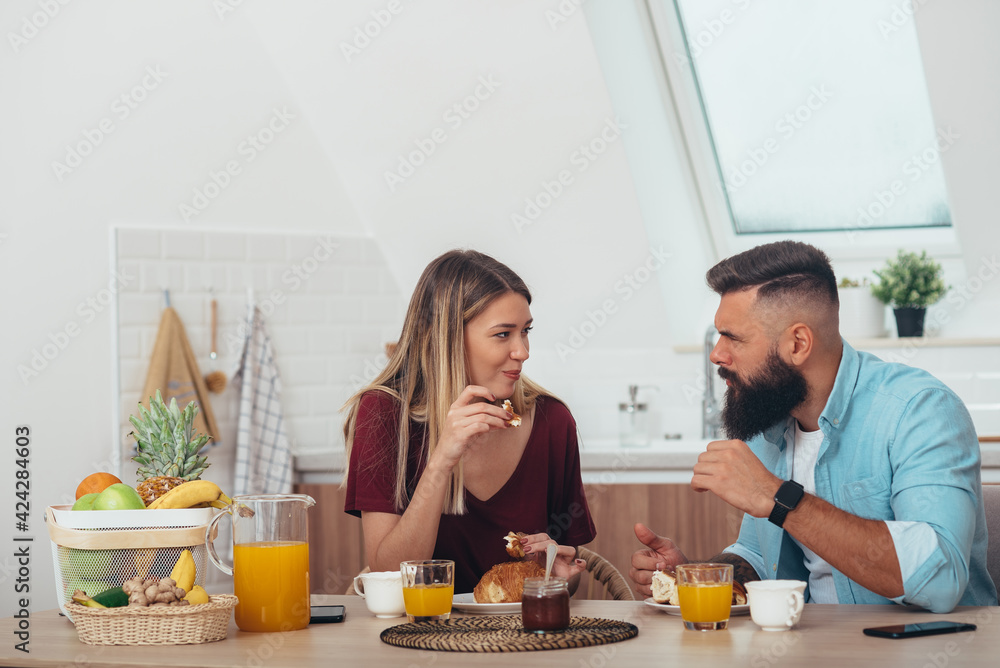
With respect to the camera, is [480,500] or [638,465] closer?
[480,500]

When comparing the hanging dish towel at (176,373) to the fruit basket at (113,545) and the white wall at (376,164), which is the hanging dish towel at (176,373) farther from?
the fruit basket at (113,545)

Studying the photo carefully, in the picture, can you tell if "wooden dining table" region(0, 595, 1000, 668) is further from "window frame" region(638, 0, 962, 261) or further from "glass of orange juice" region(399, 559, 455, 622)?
"window frame" region(638, 0, 962, 261)

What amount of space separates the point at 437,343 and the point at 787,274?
785 millimetres

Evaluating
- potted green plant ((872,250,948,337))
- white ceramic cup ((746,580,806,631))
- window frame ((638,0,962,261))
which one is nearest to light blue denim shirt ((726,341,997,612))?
white ceramic cup ((746,580,806,631))

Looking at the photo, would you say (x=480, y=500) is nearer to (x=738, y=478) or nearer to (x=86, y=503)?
(x=738, y=478)

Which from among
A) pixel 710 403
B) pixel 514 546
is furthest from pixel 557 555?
pixel 710 403

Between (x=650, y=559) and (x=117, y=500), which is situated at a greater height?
(x=117, y=500)

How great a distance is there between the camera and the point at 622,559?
3.40 metres

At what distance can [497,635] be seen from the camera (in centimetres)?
149

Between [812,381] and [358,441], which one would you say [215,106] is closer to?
[358,441]
